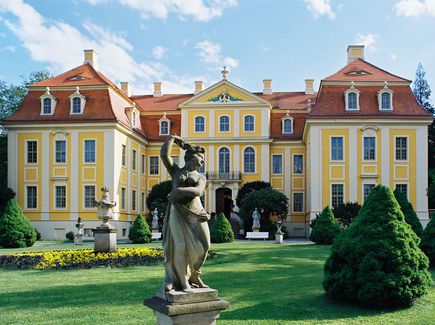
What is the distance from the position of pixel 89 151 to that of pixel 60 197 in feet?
11.3

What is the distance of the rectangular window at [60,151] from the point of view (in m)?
33.6

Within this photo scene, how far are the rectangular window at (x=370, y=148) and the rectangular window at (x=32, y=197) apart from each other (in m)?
20.7

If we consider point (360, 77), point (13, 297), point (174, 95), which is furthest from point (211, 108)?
point (13, 297)

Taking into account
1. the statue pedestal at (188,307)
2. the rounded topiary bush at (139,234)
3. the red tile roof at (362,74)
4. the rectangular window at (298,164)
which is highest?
the red tile roof at (362,74)

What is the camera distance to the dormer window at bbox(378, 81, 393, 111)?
3159cm

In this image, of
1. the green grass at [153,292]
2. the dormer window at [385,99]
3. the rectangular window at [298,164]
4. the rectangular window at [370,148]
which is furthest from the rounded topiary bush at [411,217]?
the rectangular window at [298,164]

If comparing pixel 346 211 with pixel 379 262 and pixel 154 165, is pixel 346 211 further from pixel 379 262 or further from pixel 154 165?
pixel 379 262

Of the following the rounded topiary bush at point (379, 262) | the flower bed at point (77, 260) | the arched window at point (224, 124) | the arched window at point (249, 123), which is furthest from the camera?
the arched window at point (224, 124)

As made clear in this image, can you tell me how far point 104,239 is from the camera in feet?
56.0

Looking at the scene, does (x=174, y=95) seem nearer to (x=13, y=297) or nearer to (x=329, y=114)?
(x=329, y=114)

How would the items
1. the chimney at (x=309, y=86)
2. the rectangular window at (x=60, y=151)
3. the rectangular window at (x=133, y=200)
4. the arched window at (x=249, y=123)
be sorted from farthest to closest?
the chimney at (x=309, y=86)
the arched window at (x=249, y=123)
the rectangular window at (x=133, y=200)
the rectangular window at (x=60, y=151)

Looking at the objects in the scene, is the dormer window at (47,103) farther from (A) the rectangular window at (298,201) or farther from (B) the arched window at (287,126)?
(A) the rectangular window at (298,201)

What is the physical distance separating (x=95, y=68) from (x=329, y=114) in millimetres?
17471

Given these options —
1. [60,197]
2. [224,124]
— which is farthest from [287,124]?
[60,197]
